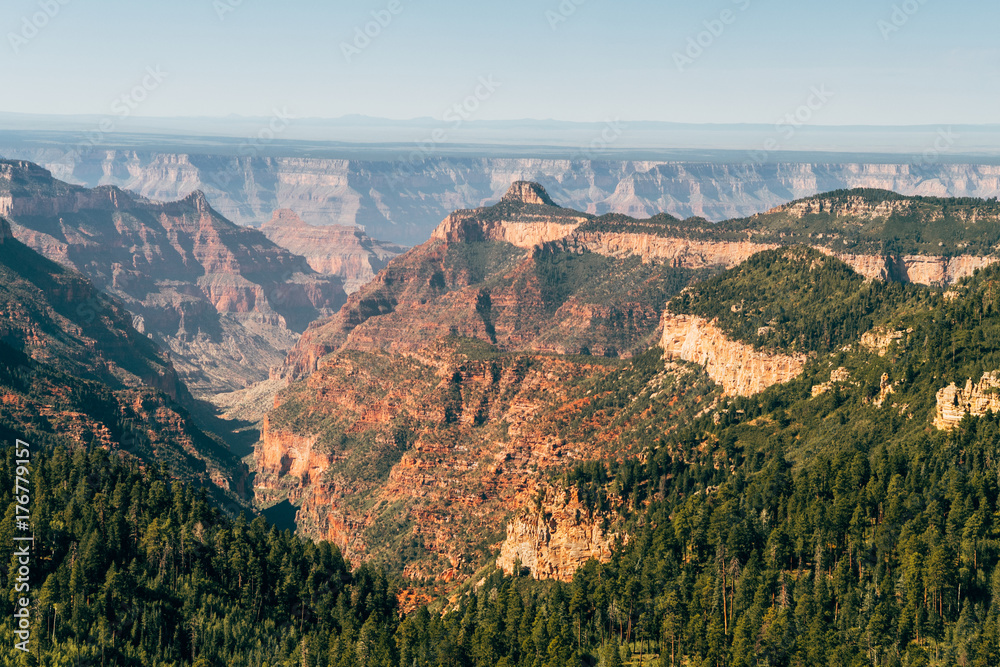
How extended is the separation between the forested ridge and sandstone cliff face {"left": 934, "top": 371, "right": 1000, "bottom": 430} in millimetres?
2282

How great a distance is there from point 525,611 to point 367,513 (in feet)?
271

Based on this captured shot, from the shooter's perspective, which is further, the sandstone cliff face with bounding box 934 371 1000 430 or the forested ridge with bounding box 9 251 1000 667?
the sandstone cliff face with bounding box 934 371 1000 430

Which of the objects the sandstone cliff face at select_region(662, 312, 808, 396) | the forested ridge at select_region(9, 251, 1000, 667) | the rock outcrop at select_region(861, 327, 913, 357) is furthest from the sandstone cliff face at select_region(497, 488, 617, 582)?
the sandstone cliff face at select_region(662, 312, 808, 396)

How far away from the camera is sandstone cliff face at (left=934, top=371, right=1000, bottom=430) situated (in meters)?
126

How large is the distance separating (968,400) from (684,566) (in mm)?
38802

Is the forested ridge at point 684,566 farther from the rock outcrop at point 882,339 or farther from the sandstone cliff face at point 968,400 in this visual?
the rock outcrop at point 882,339

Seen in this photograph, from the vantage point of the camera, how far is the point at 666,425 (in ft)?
607

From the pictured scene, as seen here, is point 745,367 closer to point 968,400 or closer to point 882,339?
point 882,339

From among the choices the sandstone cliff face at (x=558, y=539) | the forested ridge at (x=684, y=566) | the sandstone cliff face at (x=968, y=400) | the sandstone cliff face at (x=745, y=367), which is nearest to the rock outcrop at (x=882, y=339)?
the forested ridge at (x=684, y=566)

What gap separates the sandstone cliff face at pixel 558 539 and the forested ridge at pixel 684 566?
2.49m

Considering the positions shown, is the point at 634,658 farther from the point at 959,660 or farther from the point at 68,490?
the point at 68,490

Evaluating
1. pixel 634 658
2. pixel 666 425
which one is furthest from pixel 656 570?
pixel 666 425

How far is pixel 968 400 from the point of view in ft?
418

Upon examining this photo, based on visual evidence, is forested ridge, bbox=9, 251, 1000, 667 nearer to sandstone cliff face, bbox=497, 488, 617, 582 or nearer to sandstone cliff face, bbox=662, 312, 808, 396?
sandstone cliff face, bbox=497, 488, 617, 582
